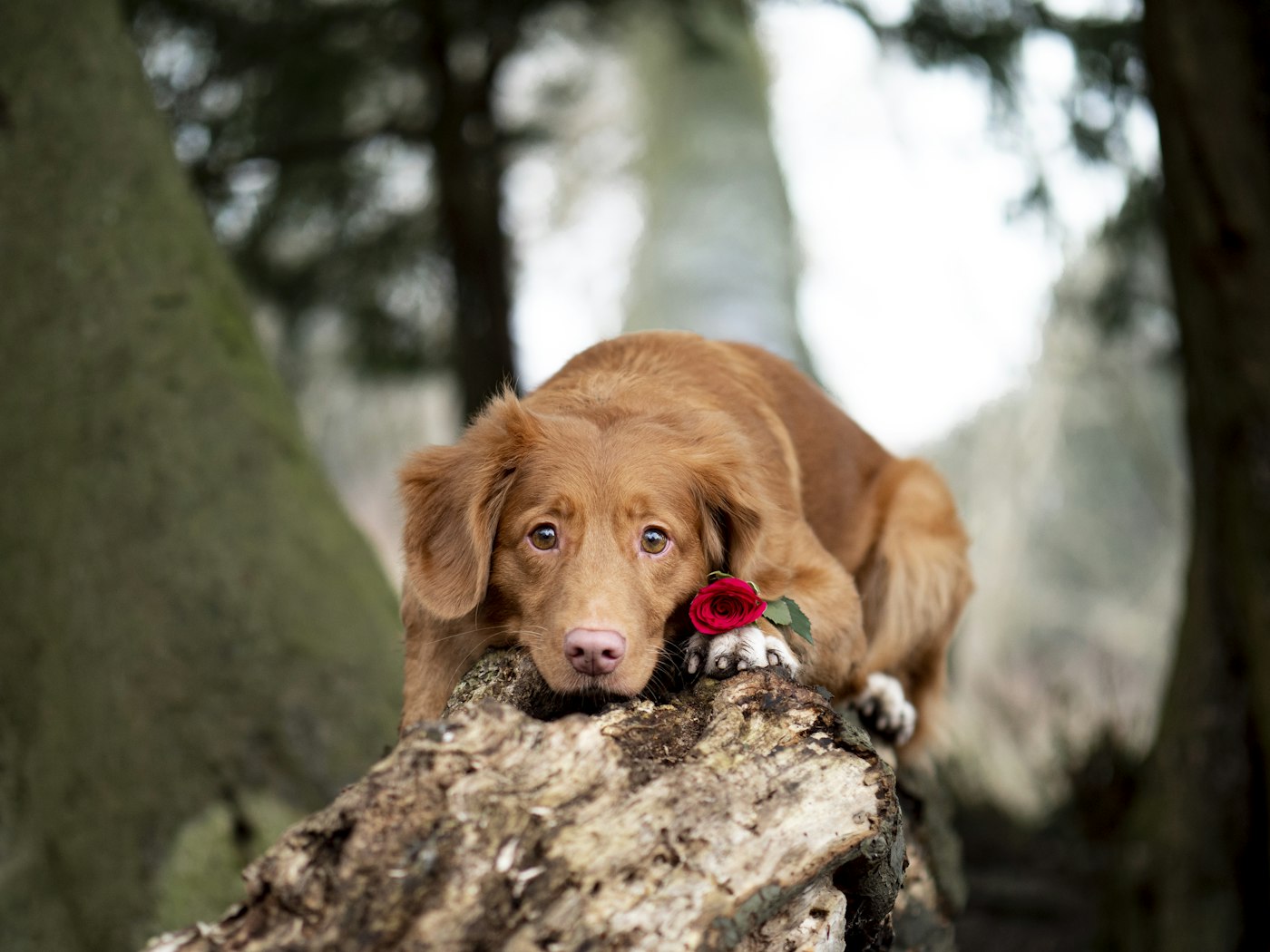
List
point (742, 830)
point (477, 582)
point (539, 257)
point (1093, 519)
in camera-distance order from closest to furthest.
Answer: point (742, 830) → point (477, 582) → point (539, 257) → point (1093, 519)

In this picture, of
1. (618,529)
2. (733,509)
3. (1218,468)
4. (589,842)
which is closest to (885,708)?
(733,509)

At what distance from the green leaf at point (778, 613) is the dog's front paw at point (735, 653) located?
11cm

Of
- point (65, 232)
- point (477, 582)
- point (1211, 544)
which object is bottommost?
point (1211, 544)

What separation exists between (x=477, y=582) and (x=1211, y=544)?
4211mm

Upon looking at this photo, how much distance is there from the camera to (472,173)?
8.31m

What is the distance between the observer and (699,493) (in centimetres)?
323

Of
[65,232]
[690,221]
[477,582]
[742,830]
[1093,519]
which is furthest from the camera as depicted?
[1093,519]

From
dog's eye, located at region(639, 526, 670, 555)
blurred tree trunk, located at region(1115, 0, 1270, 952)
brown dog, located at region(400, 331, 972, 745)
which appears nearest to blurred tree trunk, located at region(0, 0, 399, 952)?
brown dog, located at region(400, 331, 972, 745)

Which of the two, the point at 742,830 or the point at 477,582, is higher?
the point at 477,582

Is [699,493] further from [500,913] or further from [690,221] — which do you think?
[690,221]

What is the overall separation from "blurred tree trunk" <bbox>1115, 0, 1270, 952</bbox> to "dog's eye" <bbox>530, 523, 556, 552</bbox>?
3832 millimetres

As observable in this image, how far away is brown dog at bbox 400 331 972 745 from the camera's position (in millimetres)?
2922

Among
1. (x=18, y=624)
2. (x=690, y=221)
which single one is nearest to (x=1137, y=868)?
(x=18, y=624)

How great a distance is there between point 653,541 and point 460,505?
1.77 ft
